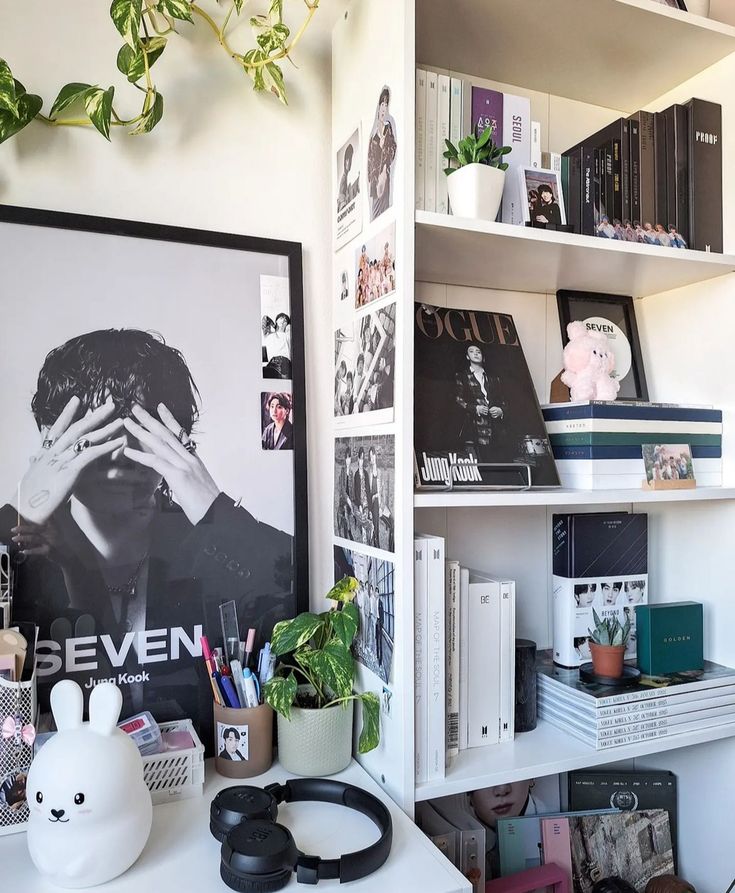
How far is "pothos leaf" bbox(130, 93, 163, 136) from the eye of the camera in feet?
3.50

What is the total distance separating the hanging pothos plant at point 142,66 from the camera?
993 mm

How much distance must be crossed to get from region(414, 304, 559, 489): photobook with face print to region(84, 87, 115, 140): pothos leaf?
1.80ft

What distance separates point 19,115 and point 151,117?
18 cm

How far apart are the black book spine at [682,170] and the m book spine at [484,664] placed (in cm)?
70

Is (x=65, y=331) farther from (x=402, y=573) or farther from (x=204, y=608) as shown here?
(x=402, y=573)

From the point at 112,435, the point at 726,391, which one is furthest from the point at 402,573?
the point at 726,391

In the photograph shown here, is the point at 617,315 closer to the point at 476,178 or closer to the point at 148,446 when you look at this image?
the point at 476,178

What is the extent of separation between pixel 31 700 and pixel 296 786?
37 centimetres

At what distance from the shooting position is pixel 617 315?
142 centimetres

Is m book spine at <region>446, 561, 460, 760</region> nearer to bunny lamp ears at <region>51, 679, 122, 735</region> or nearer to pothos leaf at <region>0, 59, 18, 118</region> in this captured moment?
bunny lamp ears at <region>51, 679, 122, 735</region>

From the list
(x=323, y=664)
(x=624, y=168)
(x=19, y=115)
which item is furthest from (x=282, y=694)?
(x=624, y=168)

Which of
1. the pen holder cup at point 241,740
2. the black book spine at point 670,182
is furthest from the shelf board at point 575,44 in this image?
the pen holder cup at point 241,740

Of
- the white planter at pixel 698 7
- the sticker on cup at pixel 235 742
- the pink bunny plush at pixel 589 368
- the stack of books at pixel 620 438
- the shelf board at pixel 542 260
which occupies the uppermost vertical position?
the white planter at pixel 698 7

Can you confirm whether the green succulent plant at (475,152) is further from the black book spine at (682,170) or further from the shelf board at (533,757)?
the shelf board at (533,757)
